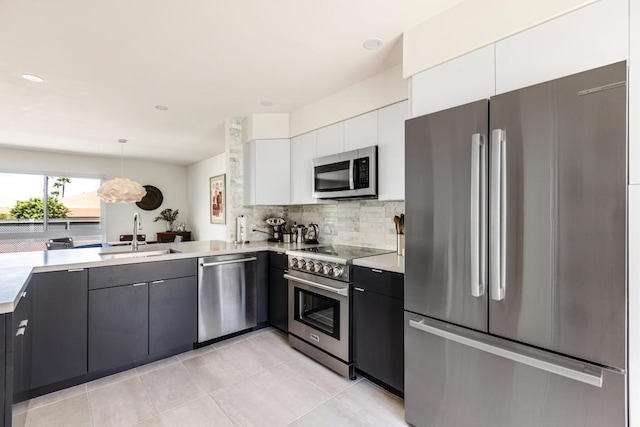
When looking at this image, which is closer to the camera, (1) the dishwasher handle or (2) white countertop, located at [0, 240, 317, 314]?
(2) white countertop, located at [0, 240, 317, 314]

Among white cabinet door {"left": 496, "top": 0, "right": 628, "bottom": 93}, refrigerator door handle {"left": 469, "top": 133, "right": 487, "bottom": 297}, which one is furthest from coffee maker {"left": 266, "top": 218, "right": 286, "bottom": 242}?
white cabinet door {"left": 496, "top": 0, "right": 628, "bottom": 93}

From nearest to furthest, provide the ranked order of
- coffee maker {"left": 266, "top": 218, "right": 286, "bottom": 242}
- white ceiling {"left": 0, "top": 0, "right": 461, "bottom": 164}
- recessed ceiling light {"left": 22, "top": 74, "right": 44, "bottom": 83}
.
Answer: white ceiling {"left": 0, "top": 0, "right": 461, "bottom": 164}, recessed ceiling light {"left": 22, "top": 74, "right": 44, "bottom": 83}, coffee maker {"left": 266, "top": 218, "right": 286, "bottom": 242}

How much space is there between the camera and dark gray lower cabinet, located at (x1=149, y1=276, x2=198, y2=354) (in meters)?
2.53

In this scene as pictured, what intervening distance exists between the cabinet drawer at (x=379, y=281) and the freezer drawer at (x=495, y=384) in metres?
0.25

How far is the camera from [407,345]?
1.78 meters

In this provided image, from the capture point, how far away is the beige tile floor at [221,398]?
186 centimetres

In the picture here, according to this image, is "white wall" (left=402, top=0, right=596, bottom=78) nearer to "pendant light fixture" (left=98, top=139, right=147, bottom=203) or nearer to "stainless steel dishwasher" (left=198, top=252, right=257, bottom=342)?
"stainless steel dishwasher" (left=198, top=252, right=257, bottom=342)

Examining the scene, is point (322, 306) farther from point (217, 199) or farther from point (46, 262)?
point (217, 199)

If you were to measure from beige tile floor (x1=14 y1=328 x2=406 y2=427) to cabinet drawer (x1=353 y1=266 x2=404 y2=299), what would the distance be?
74 cm

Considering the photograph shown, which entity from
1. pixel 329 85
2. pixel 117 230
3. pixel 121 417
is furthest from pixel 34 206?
pixel 329 85

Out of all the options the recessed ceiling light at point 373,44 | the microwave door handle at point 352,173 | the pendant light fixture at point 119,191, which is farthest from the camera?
the pendant light fixture at point 119,191

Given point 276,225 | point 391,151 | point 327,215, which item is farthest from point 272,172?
point 391,151

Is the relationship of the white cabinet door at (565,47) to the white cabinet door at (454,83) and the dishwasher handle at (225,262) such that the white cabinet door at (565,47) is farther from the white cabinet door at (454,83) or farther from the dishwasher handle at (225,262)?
the dishwasher handle at (225,262)

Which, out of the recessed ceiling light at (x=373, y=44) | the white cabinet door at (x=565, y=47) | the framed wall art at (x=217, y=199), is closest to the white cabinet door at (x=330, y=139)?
the recessed ceiling light at (x=373, y=44)
